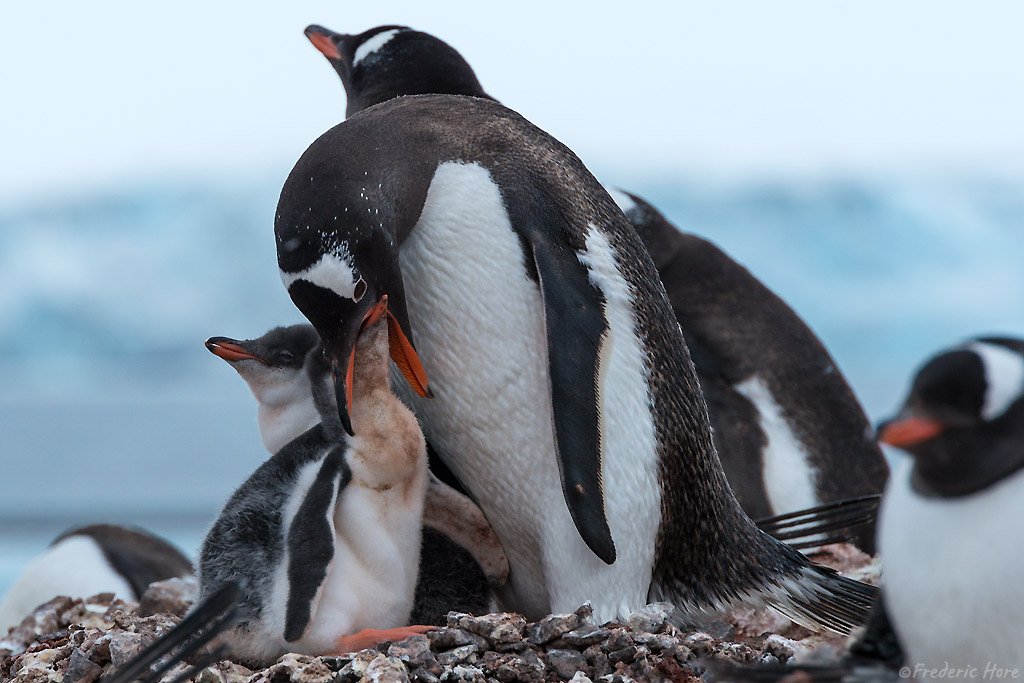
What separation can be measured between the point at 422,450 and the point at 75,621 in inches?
46.2

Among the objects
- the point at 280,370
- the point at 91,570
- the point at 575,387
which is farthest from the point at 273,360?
the point at 91,570

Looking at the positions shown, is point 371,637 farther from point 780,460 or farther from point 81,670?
point 780,460

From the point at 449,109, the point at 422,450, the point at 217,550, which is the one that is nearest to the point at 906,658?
the point at 422,450

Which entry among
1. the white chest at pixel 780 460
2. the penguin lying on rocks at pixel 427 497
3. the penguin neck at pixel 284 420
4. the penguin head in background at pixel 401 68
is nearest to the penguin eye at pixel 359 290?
the penguin lying on rocks at pixel 427 497

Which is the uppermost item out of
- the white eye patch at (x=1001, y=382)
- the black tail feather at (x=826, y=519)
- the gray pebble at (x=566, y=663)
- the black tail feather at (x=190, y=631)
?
the white eye patch at (x=1001, y=382)

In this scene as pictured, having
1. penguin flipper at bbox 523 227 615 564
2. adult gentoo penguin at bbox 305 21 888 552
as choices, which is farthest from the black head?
adult gentoo penguin at bbox 305 21 888 552

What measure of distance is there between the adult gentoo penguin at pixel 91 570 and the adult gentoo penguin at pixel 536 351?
176cm

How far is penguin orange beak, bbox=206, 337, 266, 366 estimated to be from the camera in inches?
80.7

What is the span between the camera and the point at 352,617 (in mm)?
1773

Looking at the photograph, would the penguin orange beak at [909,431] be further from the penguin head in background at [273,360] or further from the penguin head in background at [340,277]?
the penguin head in background at [273,360]

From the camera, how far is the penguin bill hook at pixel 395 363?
171 cm

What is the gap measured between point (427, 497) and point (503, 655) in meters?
0.34

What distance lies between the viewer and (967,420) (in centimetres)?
98

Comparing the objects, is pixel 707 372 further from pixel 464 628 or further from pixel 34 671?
pixel 34 671
